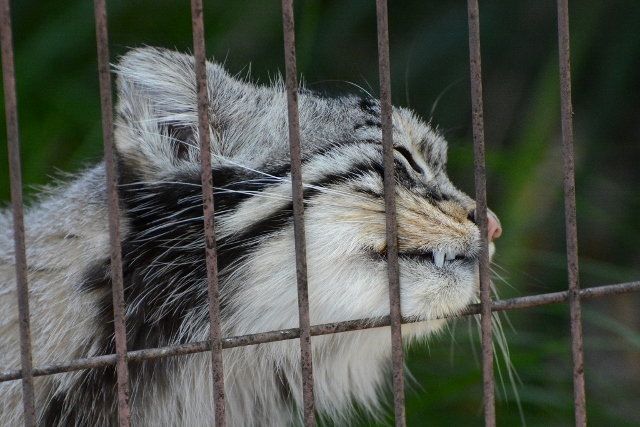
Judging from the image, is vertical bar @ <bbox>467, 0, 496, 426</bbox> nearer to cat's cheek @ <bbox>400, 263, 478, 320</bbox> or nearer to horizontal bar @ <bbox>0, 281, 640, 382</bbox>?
horizontal bar @ <bbox>0, 281, 640, 382</bbox>

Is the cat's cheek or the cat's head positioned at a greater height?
the cat's head

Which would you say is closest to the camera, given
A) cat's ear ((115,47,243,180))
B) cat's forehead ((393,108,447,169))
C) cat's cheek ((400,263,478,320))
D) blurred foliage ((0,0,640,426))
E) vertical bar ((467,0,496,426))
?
vertical bar ((467,0,496,426))

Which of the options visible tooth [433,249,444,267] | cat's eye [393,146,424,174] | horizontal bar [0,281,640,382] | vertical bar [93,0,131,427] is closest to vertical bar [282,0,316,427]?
horizontal bar [0,281,640,382]

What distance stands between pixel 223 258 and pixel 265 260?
3.3 inches

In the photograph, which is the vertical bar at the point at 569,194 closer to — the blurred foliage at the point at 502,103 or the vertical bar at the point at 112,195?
the vertical bar at the point at 112,195

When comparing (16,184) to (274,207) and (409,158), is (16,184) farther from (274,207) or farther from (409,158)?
(409,158)

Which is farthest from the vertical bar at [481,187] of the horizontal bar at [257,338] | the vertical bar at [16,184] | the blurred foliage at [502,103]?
the blurred foliage at [502,103]

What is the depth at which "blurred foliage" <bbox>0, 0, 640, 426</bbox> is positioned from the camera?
278 centimetres

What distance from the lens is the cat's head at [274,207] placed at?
4.65 ft

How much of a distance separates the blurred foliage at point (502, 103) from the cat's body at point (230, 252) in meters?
1.12

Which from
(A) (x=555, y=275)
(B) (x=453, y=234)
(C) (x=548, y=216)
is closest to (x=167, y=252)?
(B) (x=453, y=234)

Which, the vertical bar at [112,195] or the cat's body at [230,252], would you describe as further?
the cat's body at [230,252]

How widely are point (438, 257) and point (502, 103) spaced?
234cm

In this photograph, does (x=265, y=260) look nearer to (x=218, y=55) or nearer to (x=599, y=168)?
(x=218, y=55)
